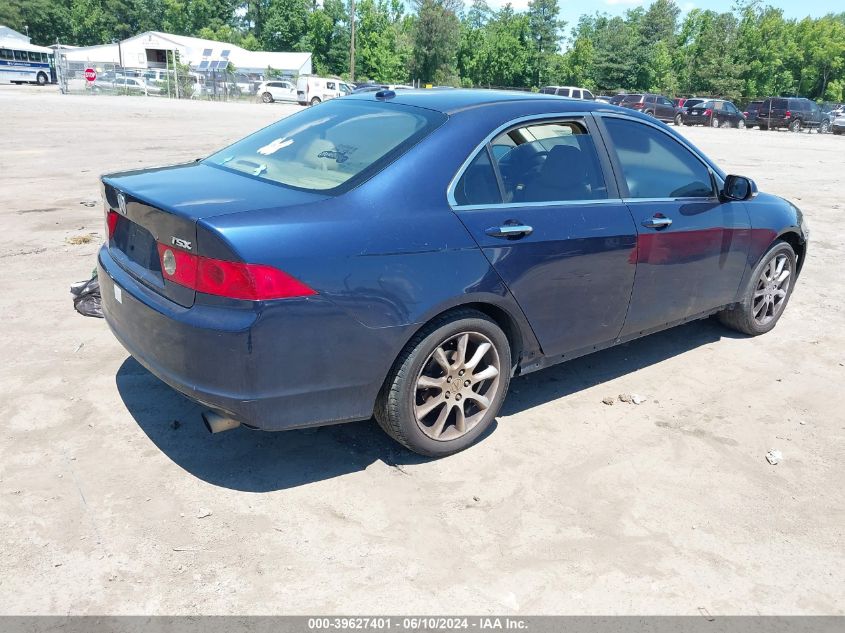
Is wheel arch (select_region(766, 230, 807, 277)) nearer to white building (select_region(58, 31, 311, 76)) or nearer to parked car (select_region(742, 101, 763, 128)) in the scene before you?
parked car (select_region(742, 101, 763, 128))

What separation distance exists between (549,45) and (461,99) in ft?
276

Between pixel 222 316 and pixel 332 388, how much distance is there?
57cm

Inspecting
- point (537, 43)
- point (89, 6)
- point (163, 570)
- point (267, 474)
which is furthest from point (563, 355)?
point (89, 6)

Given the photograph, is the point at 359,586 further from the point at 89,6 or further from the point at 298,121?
the point at 89,6

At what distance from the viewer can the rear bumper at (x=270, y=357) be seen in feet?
9.21

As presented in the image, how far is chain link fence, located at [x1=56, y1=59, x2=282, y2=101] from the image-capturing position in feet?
157

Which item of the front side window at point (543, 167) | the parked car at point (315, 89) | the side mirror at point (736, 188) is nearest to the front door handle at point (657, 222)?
the front side window at point (543, 167)

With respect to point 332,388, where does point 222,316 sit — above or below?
above

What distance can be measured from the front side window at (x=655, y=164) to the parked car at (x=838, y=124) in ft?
140

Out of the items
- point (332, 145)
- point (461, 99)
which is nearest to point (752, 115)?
point (461, 99)

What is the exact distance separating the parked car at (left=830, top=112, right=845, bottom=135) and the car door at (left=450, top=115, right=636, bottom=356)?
43.7 m

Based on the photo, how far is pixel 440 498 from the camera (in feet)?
10.7

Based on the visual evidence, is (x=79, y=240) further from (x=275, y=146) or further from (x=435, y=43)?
(x=435, y=43)

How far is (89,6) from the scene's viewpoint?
4077 inches
